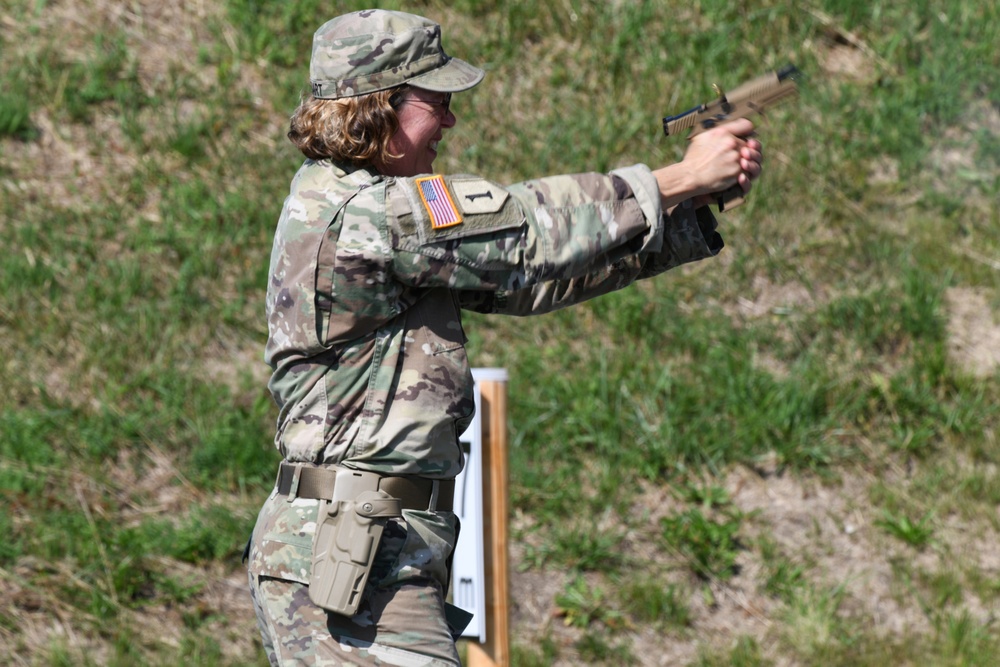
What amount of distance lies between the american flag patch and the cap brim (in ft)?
0.73

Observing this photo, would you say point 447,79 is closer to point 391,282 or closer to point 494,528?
point 391,282

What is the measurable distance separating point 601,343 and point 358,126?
10.9 feet

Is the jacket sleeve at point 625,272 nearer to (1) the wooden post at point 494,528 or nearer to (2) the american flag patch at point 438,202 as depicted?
(2) the american flag patch at point 438,202

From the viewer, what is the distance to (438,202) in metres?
2.55

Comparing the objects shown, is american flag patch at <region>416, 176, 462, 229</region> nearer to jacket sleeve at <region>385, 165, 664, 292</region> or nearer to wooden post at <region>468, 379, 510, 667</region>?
jacket sleeve at <region>385, 165, 664, 292</region>

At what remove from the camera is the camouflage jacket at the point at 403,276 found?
8.38ft

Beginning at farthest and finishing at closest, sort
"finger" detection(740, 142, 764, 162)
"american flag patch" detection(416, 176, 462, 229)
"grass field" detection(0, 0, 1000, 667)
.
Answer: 1. "grass field" detection(0, 0, 1000, 667)
2. "finger" detection(740, 142, 764, 162)
3. "american flag patch" detection(416, 176, 462, 229)

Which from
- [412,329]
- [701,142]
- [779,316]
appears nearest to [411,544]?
[412,329]

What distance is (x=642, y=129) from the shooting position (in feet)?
21.4

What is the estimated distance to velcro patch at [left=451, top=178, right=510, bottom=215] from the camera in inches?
100

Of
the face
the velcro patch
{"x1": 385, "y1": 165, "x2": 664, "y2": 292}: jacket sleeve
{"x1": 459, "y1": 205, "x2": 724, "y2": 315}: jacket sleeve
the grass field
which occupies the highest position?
the face

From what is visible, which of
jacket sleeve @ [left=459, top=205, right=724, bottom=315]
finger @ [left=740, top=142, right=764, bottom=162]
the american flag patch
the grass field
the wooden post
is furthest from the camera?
the grass field

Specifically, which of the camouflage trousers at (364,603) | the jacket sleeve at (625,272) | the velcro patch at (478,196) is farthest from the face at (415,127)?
the camouflage trousers at (364,603)

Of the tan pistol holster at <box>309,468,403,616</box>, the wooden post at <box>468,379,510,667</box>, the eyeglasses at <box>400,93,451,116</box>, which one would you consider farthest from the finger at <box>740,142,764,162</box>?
the wooden post at <box>468,379,510,667</box>
